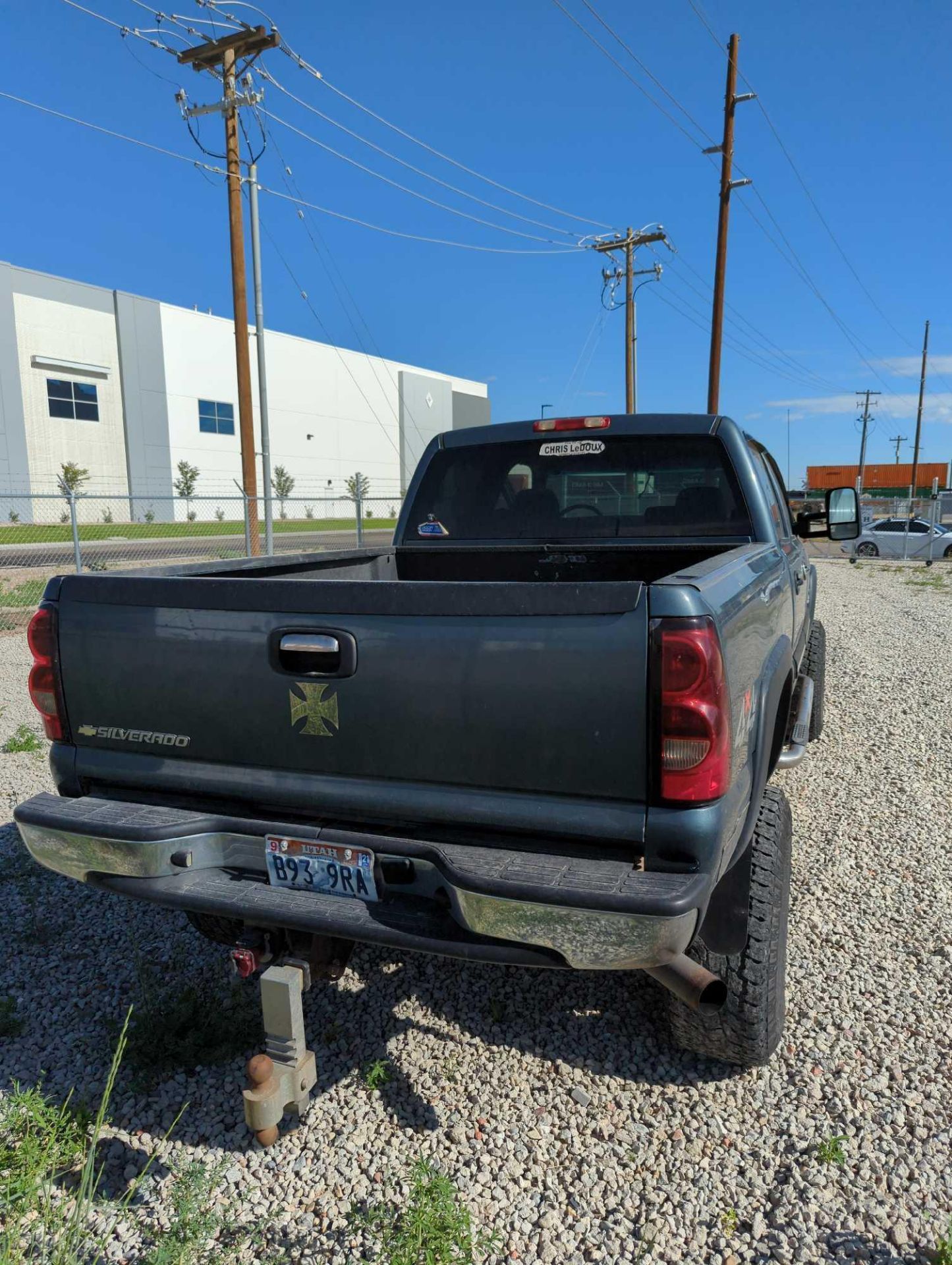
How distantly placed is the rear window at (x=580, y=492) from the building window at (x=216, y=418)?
45.1m

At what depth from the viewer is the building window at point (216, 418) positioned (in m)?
45.8

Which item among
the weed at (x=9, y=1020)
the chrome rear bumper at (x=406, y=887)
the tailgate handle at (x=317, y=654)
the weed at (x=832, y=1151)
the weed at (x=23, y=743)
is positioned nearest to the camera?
the chrome rear bumper at (x=406, y=887)

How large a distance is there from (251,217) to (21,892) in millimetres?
15965

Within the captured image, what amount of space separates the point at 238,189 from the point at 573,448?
577 inches

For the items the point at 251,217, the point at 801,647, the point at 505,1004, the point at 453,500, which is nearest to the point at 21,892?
the point at 505,1004

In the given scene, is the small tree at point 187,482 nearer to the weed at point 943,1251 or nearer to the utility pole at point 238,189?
the utility pole at point 238,189

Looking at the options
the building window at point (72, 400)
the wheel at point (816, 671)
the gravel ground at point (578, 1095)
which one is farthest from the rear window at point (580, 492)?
the building window at point (72, 400)

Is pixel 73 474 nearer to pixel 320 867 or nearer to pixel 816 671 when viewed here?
pixel 816 671

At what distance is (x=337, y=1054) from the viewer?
9.21ft

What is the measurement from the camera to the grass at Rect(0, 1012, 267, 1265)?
1959 millimetres

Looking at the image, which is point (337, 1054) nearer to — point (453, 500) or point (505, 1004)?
point (505, 1004)

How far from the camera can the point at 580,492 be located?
4.14 meters

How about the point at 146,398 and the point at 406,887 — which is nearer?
the point at 406,887

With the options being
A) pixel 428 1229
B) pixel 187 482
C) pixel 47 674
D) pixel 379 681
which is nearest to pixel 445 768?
pixel 379 681
